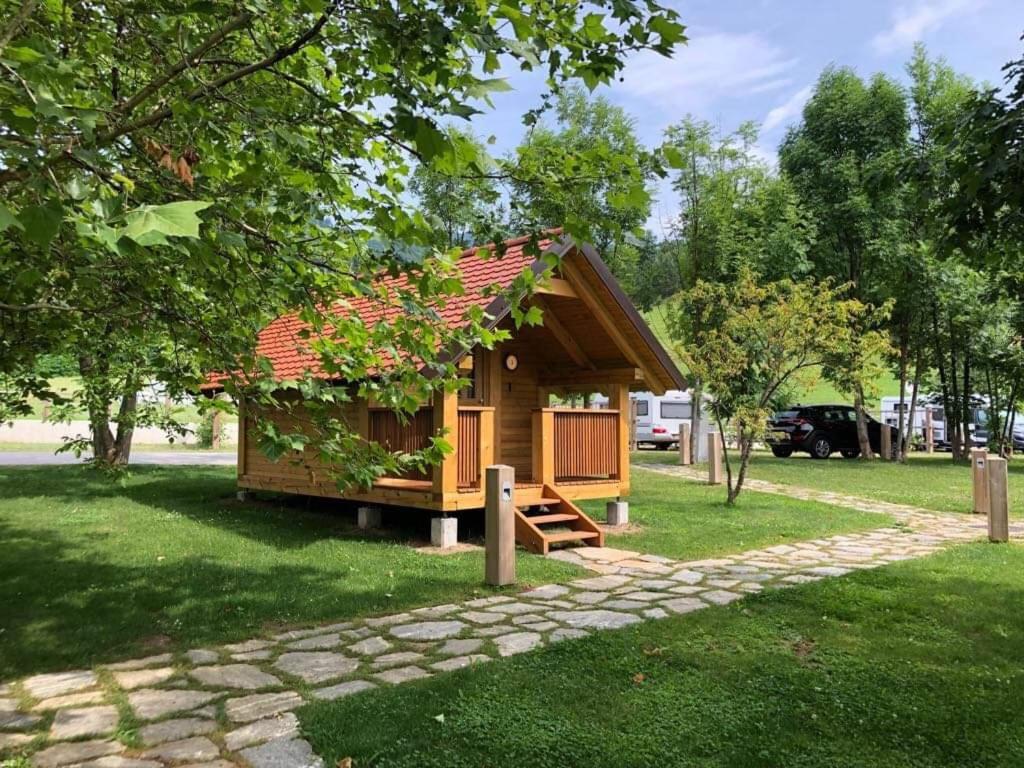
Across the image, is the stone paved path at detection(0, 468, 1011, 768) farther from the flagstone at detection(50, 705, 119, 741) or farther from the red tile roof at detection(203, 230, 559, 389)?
the red tile roof at detection(203, 230, 559, 389)

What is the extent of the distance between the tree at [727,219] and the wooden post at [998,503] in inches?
549

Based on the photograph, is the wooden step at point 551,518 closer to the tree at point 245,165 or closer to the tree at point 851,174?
the tree at point 245,165

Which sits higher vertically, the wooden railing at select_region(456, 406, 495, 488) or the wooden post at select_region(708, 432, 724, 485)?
the wooden railing at select_region(456, 406, 495, 488)

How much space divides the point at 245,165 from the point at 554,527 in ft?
24.7

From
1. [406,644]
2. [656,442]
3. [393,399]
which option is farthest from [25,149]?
[656,442]

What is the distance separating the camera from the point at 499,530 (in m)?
6.98

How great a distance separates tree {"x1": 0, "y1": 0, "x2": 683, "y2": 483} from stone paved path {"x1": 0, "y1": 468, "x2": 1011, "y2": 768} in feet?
4.23

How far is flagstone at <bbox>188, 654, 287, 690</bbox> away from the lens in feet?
14.4

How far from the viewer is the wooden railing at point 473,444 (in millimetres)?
9203

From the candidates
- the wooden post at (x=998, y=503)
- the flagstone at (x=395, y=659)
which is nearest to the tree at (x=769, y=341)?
the wooden post at (x=998, y=503)

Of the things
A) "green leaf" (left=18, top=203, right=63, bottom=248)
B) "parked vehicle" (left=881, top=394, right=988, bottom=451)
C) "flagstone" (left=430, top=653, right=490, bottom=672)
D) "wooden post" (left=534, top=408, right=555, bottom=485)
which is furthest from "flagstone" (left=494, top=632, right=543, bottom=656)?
"parked vehicle" (left=881, top=394, right=988, bottom=451)

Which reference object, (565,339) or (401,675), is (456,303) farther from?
(401,675)

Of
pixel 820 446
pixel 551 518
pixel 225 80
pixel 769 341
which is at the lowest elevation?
pixel 551 518

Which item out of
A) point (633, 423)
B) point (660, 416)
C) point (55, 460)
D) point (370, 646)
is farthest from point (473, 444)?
point (633, 423)
